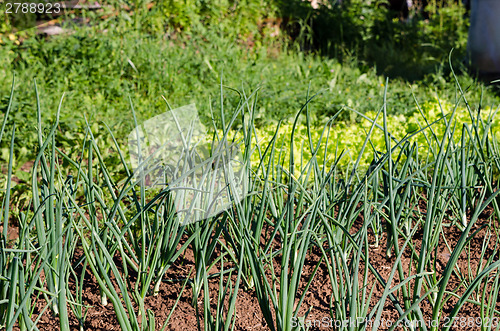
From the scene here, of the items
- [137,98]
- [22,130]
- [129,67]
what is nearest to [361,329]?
[22,130]

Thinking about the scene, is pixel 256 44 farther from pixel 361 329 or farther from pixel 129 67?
pixel 361 329

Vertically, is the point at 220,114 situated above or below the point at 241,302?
above

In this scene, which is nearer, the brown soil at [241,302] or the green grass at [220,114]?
the brown soil at [241,302]

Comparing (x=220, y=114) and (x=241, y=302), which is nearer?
(x=241, y=302)

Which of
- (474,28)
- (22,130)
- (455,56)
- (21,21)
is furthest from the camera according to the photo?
(455,56)

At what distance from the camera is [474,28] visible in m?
5.77

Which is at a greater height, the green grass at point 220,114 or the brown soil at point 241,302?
the green grass at point 220,114

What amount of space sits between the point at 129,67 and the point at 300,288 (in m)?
3.62

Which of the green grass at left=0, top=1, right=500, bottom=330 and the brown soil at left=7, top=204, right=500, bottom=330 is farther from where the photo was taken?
the green grass at left=0, top=1, right=500, bottom=330

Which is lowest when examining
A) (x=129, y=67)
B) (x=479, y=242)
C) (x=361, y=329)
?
(x=479, y=242)

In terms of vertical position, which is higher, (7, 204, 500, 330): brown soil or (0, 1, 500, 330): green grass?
(0, 1, 500, 330): green grass

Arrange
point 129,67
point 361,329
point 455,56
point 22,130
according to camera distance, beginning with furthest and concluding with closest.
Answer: point 455,56 < point 129,67 < point 22,130 < point 361,329

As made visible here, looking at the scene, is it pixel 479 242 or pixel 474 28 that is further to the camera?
pixel 474 28

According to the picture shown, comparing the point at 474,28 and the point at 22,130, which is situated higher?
the point at 474,28
